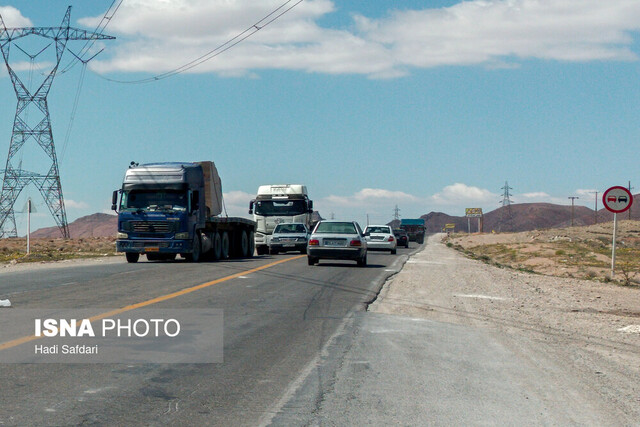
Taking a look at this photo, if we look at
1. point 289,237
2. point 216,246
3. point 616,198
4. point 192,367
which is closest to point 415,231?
point 289,237

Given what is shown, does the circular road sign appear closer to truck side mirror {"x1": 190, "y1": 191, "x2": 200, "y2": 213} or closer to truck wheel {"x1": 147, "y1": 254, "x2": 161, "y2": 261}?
truck side mirror {"x1": 190, "y1": 191, "x2": 200, "y2": 213}

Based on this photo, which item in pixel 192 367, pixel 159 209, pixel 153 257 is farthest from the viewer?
pixel 153 257

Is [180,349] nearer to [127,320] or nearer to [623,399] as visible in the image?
[127,320]

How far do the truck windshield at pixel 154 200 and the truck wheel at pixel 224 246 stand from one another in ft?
15.6

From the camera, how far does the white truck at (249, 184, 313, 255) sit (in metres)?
38.4

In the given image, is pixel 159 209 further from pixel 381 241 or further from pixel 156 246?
pixel 381 241

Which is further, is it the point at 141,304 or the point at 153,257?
the point at 153,257

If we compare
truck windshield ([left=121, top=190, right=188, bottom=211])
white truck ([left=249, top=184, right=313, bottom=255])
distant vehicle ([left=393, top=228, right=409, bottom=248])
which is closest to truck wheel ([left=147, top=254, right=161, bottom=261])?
truck windshield ([left=121, top=190, right=188, bottom=211])

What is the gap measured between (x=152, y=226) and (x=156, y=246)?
0.70 meters

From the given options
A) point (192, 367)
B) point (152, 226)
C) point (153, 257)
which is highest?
point (152, 226)

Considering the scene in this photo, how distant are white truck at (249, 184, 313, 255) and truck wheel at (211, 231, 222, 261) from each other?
25.9ft

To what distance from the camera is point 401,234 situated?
192ft

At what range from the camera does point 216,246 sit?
29797mm

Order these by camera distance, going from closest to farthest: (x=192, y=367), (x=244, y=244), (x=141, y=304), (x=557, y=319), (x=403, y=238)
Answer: (x=192, y=367) < (x=141, y=304) < (x=557, y=319) < (x=244, y=244) < (x=403, y=238)
